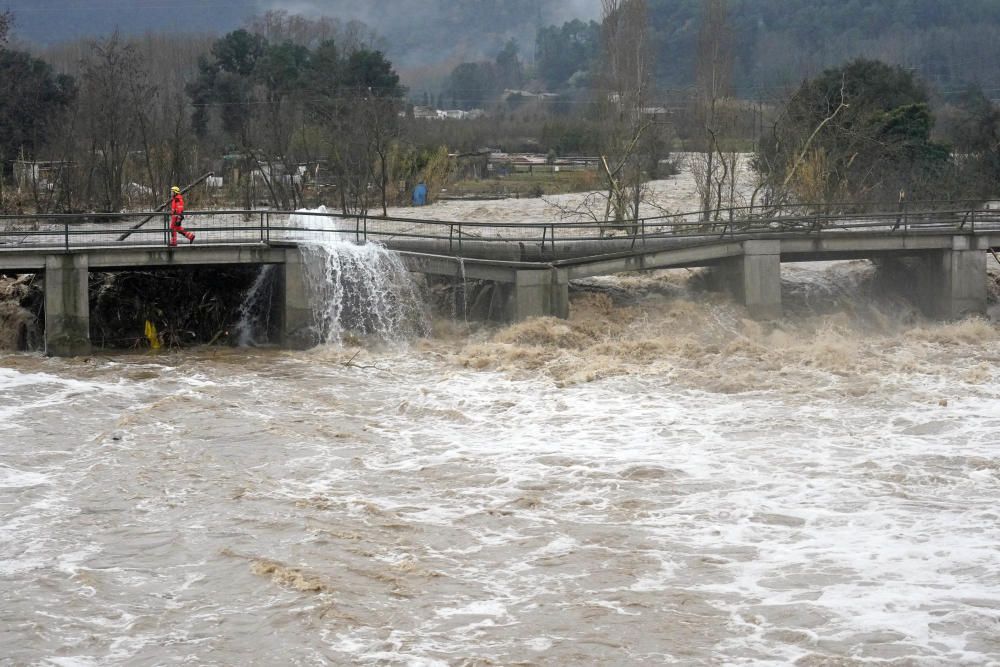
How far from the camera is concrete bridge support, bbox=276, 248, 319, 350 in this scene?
30.5m

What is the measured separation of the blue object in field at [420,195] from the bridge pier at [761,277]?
22575mm

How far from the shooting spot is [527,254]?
3369cm

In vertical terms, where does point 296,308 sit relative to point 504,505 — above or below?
above

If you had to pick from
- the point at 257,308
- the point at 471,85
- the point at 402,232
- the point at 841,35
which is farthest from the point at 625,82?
the point at 471,85

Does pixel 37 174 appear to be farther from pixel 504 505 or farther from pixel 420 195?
pixel 504 505

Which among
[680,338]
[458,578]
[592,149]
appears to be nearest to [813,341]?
A: [680,338]

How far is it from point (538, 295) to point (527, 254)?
2.34 m

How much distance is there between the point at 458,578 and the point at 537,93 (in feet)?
577

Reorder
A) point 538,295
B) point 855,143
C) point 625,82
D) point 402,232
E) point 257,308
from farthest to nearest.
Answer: point 855,143 < point 625,82 < point 402,232 < point 257,308 < point 538,295

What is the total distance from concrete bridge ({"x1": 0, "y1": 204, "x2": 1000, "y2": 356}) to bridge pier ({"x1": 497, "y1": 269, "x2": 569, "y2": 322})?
24mm

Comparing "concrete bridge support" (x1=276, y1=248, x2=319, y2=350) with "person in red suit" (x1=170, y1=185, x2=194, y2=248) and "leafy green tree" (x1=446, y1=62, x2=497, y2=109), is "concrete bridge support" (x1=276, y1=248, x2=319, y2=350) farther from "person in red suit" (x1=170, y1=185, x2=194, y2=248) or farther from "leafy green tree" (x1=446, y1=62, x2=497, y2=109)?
"leafy green tree" (x1=446, y1=62, x2=497, y2=109)

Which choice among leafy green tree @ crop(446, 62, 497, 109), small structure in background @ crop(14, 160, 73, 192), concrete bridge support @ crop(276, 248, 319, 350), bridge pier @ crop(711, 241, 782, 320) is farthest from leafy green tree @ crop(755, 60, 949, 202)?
leafy green tree @ crop(446, 62, 497, 109)

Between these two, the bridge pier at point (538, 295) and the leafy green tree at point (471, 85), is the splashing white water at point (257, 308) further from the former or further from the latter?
the leafy green tree at point (471, 85)

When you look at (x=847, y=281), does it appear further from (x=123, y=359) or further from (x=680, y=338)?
(x=123, y=359)
